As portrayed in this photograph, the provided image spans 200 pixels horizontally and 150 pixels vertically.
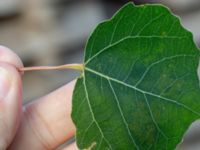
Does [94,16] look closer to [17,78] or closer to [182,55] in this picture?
[17,78]

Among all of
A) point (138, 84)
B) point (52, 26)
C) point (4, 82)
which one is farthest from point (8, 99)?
point (52, 26)

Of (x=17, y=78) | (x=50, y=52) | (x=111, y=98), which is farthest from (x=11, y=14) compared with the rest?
(x=111, y=98)

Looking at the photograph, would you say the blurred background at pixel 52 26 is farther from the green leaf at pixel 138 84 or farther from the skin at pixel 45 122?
the green leaf at pixel 138 84

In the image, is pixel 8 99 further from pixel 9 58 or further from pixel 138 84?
pixel 138 84

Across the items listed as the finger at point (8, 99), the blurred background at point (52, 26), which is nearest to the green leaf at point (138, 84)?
the finger at point (8, 99)

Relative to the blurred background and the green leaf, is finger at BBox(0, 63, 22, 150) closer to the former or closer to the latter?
the green leaf

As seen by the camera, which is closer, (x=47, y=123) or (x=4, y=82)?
(x=4, y=82)
